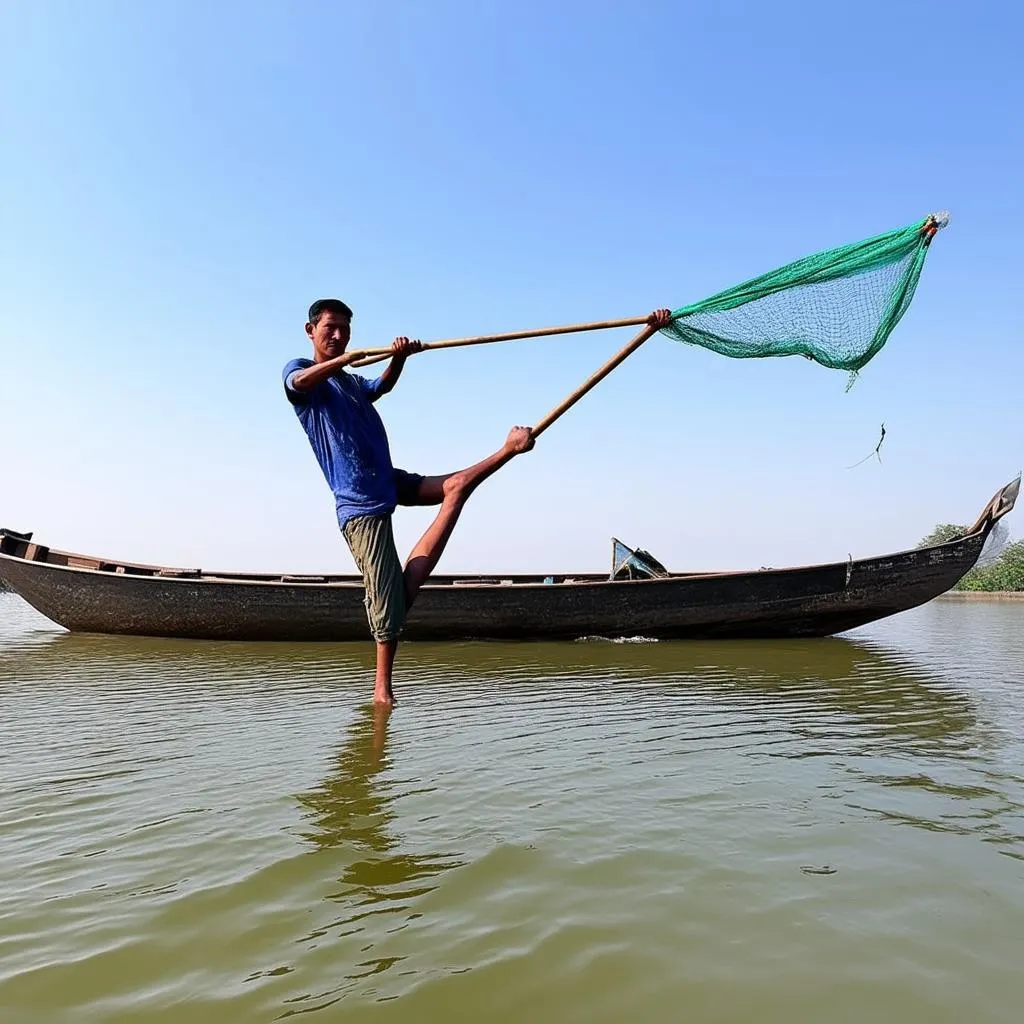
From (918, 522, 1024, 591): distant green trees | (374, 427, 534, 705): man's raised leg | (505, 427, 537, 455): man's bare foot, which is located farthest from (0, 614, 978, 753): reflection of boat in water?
(918, 522, 1024, 591): distant green trees

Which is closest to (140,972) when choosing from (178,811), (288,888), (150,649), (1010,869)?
(288,888)

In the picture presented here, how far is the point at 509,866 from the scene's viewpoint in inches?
92.6

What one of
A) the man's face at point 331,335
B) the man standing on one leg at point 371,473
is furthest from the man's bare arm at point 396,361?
the man's face at point 331,335

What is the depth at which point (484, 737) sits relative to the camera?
4461 mm

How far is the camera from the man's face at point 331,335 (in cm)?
468

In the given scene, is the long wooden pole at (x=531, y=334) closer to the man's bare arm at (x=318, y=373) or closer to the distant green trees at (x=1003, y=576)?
the man's bare arm at (x=318, y=373)

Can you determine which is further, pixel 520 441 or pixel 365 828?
pixel 520 441

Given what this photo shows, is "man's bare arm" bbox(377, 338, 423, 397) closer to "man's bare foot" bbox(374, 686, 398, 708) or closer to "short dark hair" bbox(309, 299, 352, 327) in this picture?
"short dark hair" bbox(309, 299, 352, 327)

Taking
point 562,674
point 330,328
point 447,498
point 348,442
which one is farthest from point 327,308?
point 562,674

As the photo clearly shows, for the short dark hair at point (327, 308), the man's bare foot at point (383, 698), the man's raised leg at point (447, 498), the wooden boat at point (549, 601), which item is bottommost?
the man's bare foot at point (383, 698)

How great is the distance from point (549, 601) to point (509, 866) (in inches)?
360

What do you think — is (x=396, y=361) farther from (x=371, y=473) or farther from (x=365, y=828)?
(x=365, y=828)

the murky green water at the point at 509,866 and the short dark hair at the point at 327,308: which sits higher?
the short dark hair at the point at 327,308

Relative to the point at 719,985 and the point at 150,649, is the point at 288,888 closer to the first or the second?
the point at 719,985
